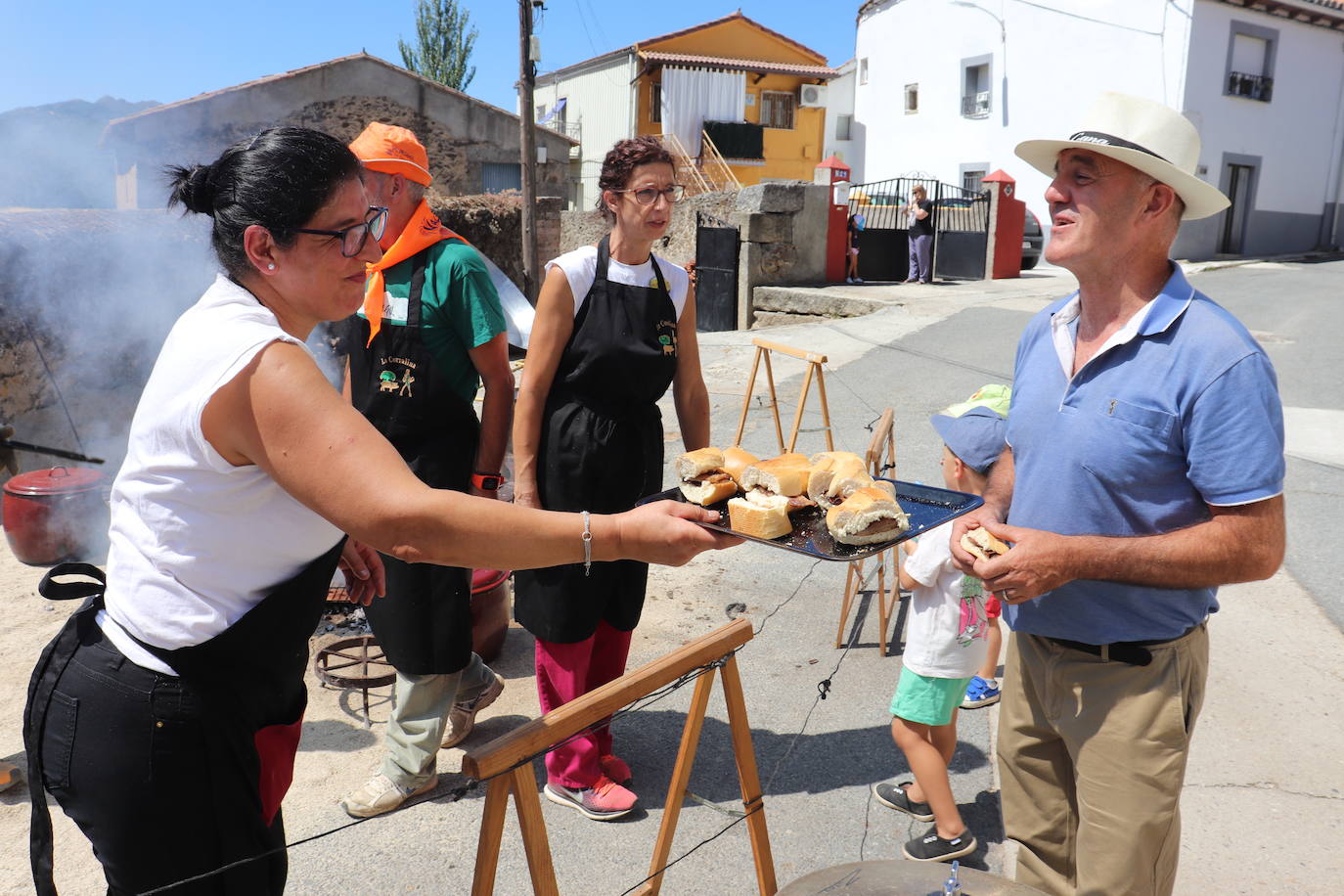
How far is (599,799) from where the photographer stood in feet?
10.6

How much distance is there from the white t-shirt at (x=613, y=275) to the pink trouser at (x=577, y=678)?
3.90ft

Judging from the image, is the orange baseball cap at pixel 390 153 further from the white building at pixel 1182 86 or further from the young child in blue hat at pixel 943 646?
the white building at pixel 1182 86

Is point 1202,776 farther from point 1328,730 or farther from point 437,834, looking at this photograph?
point 437,834

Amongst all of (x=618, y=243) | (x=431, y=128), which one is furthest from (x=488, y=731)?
(x=431, y=128)

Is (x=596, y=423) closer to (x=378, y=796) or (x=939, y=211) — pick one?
(x=378, y=796)

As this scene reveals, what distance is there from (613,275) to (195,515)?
1873 mm

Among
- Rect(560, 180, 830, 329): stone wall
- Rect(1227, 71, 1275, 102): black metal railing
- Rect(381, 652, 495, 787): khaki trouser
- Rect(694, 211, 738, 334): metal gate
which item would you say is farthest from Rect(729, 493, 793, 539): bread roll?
Rect(1227, 71, 1275, 102): black metal railing

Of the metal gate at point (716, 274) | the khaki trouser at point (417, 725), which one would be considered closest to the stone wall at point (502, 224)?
the metal gate at point (716, 274)

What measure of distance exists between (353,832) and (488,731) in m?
0.72

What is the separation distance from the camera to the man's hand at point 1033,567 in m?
1.94

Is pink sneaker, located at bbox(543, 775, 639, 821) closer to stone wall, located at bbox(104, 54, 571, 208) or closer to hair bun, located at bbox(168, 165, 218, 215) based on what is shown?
hair bun, located at bbox(168, 165, 218, 215)

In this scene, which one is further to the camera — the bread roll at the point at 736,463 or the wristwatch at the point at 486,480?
the wristwatch at the point at 486,480

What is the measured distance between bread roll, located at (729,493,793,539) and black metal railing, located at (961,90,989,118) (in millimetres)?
28063

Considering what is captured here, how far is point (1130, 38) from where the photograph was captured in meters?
22.5
